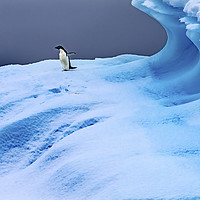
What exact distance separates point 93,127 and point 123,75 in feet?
2.42

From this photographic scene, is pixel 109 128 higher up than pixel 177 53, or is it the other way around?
pixel 177 53

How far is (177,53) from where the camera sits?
6.38 ft

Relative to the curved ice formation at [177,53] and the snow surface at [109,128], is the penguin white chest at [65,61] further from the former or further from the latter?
the curved ice formation at [177,53]

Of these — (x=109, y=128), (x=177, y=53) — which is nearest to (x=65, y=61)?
(x=177, y=53)

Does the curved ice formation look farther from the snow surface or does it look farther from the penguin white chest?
the penguin white chest

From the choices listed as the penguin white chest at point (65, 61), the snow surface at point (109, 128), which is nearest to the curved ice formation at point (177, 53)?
the snow surface at point (109, 128)

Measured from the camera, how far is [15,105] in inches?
61.7

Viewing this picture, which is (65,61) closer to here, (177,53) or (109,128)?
(177,53)

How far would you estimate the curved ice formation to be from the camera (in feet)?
5.11

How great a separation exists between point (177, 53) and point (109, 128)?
953mm

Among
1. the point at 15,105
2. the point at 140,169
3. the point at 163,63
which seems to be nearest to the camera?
the point at 140,169

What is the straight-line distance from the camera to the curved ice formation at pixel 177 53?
1.56m

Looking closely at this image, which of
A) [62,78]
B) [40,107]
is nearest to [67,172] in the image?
[40,107]

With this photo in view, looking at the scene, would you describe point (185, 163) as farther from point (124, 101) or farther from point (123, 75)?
point (123, 75)
